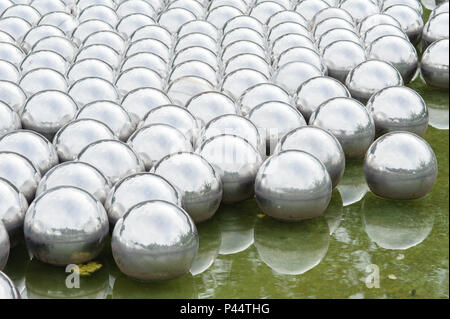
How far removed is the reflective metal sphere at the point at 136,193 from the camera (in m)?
7.19

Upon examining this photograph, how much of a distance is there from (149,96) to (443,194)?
370cm

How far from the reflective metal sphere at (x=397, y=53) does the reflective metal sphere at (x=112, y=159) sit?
4678 millimetres

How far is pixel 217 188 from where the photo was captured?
7656 millimetres

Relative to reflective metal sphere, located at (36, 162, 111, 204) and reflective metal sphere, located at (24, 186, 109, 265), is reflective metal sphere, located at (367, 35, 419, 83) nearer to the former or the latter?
reflective metal sphere, located at (36, 162, 111, 204)

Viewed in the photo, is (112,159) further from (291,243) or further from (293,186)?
(291,243)

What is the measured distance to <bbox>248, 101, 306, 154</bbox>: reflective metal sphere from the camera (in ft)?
29.2

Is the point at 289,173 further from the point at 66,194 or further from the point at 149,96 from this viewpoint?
the point at 149,96

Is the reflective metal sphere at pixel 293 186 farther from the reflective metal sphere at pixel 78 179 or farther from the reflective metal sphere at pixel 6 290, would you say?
the reflective metal sphere at pixel 6 290

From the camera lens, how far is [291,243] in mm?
7551

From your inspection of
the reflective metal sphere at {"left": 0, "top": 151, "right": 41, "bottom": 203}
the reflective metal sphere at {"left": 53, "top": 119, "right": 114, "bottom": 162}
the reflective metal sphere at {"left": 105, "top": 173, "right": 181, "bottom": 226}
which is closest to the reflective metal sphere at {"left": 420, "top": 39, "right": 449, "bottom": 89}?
the reflective metal sphere at {"left": 53, "top": 119, "right": 114, "bottom": 162}

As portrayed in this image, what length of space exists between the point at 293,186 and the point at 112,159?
74.4 inches

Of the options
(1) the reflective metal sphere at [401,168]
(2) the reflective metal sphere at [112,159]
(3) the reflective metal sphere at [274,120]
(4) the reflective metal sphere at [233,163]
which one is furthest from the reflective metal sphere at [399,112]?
(2) the reflective metal sphere at [112,159]

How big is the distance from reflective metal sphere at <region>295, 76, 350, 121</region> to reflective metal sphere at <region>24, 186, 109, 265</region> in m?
3.68
